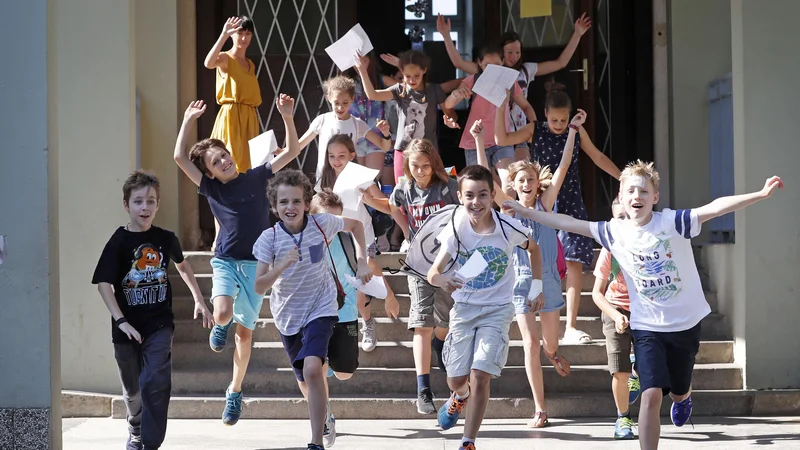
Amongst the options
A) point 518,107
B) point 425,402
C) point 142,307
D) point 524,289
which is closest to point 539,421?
point 425,402

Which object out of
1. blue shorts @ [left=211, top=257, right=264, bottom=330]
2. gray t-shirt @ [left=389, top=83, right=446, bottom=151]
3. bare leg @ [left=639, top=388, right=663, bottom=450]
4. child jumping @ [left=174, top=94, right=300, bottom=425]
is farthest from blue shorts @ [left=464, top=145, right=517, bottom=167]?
bare leg @ [left=639, top=388, right=663, bottom=450]

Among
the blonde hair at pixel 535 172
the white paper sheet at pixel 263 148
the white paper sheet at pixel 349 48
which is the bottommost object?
the blonde hair at pixel 535 172

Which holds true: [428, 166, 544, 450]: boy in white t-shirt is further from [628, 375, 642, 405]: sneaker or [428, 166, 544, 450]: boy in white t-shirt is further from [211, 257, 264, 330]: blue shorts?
[211, 257, 264, 330]: blue shorts

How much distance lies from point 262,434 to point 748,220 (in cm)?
386

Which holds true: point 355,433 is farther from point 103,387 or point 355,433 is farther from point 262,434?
point 103,387

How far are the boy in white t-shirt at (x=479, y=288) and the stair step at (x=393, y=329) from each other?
6.69 ft

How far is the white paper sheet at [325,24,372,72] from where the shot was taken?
8.71 metres

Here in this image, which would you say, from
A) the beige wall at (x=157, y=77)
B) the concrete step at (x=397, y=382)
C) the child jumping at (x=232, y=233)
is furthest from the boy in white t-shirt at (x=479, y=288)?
the beige wall at (x=157, y=77)

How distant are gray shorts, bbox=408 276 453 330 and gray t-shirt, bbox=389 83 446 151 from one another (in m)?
2.08

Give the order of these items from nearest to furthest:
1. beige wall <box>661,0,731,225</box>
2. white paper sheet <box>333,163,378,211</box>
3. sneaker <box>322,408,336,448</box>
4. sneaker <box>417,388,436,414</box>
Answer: sneaker <box>322,408,336,448</box> → sneaker <box>417,388,436,414</box> → white paper sheet <box>333,163,378,211</box> → beige wall <box>661,0,731,225</box>

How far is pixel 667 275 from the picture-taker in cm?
558

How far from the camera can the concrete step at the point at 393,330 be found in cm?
818

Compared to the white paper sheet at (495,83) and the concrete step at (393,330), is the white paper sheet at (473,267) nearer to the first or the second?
the concrete step at (393,330)

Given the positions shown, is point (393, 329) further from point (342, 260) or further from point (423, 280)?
point (342, 260)
